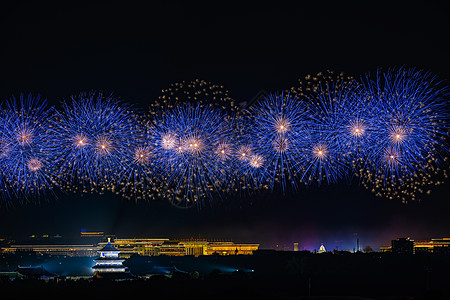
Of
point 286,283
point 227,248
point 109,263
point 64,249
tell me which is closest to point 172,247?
point 227,248

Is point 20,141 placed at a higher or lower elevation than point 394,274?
higher

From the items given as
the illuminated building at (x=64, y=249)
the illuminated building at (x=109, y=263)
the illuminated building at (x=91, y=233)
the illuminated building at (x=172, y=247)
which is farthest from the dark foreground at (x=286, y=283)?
the illuminated building at (x=91, y=233)

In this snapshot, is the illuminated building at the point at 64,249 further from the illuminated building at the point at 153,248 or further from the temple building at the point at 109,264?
the temple building at the point at 109,264

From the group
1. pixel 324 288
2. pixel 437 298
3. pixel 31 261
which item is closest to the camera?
pixel 437 298

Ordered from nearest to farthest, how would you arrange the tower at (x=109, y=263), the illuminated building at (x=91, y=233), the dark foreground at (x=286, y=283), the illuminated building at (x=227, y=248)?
1. the dark foreground at (x=286, y=283)
2. the tower at (x=109, y=263)
3. the illuminated building at (x=227, y=248)
4. the illuminated building at (x=91, y=233)

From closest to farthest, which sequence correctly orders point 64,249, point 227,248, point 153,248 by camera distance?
→ point 153,248, point 227,248, point 64,249

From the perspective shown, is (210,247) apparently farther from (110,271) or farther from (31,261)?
(110,271)

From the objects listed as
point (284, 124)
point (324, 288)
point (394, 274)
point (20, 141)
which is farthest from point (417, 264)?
point (20, 141)

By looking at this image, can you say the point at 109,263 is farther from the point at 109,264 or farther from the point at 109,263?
the point at 109,264
